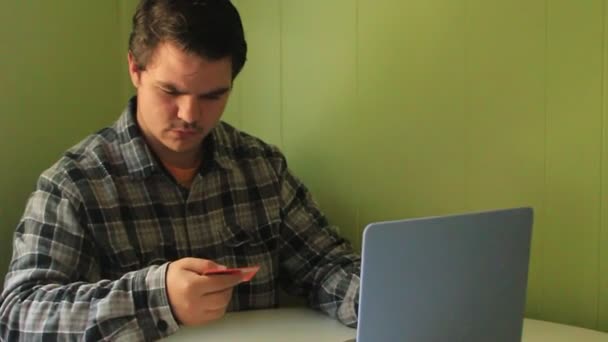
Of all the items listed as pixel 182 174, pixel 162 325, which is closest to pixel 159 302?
pixel 162 325

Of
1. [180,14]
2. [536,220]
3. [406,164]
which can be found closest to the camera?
[180,14]

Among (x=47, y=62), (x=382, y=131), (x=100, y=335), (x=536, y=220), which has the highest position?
(x=47, y=62)

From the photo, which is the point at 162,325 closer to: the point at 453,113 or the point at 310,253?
the point at 310,253

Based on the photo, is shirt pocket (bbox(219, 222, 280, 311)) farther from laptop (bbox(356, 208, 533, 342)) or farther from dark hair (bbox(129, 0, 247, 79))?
laptop (bbox(356, 208, 533, 342))

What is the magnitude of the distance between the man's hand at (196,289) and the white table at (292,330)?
9 centimetres

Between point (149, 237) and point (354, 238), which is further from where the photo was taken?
point (354, 238)

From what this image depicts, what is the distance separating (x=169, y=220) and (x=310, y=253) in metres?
0.28

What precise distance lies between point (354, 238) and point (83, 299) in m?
0.64

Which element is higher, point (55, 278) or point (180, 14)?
point (180, 14)

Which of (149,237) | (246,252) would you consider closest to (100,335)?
(149,237)

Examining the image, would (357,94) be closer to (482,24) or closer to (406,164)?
(406,164)

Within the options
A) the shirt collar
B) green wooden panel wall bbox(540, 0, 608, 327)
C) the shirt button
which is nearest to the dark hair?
the shirt collar

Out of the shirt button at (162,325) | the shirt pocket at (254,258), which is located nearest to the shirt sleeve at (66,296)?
the shirt button at (162,325)

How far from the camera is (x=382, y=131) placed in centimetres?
139
